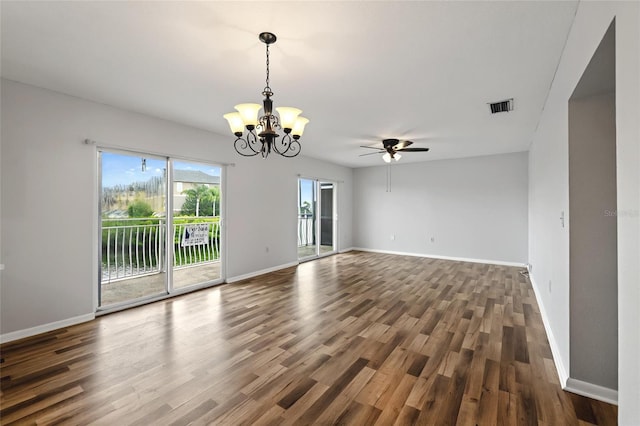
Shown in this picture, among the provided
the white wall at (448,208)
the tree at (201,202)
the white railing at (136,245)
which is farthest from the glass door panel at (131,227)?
the white wall at (448,208)

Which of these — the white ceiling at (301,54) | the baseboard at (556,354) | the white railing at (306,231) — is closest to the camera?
the white ceiling at (301,54)

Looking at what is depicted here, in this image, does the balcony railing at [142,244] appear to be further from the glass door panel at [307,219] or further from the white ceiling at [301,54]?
the glass door panel at [307,219]

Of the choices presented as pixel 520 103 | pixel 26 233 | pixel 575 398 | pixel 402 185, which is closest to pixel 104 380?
pixel 26 233

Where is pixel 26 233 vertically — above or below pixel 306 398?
above

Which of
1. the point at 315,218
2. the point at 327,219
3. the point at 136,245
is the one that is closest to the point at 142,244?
the point at 136,245

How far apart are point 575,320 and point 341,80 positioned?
271cm

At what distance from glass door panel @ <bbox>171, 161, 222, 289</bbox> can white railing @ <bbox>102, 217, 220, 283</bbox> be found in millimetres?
21

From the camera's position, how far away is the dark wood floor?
5.97 feet

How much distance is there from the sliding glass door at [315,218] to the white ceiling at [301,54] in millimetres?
3416

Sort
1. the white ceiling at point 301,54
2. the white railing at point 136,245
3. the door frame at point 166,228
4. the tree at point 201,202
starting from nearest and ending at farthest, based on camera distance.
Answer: the white ceiling at point 301,54
the door frame at point 166,228
the white railing at point 136,245
the tree at point 201,202

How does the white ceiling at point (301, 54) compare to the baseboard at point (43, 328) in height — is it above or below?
Answer: above

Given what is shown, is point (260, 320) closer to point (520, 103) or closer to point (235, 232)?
point (235, 232)

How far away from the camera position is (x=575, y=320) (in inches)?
77.9

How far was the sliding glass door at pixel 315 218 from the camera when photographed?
7082 millimetres
